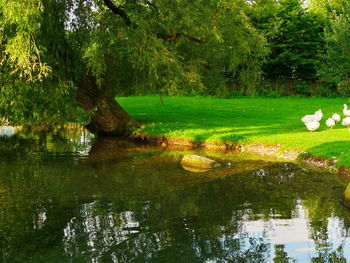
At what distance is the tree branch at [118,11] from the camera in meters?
18.0

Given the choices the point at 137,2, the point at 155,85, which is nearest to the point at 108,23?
the point at 137,2

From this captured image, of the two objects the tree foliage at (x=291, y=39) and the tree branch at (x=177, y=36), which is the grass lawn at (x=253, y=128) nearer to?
the tree branch at (x=177, y=36)

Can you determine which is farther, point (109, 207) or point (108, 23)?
point (108, 23)

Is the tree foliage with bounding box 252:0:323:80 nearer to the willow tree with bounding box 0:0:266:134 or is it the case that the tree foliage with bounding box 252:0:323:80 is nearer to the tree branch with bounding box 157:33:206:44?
the willow tree with bounding box 0:0:266:134

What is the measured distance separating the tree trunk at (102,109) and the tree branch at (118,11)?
16.3ft

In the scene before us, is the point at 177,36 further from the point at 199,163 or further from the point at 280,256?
the point at 280,256

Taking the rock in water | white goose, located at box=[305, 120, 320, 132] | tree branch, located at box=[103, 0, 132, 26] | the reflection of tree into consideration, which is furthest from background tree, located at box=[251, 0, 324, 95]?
the reflection of tree

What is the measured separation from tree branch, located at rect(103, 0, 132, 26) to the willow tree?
44 mm

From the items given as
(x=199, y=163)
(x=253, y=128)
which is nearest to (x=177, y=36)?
(x=253, y=128)

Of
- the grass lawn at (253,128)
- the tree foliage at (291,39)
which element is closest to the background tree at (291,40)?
the tree foliage at (291,39)

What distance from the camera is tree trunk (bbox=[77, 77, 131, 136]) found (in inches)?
885

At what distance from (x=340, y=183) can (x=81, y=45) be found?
11405mm

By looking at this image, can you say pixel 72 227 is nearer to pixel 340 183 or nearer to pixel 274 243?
pixel 274 243

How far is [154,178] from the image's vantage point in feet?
47.9
